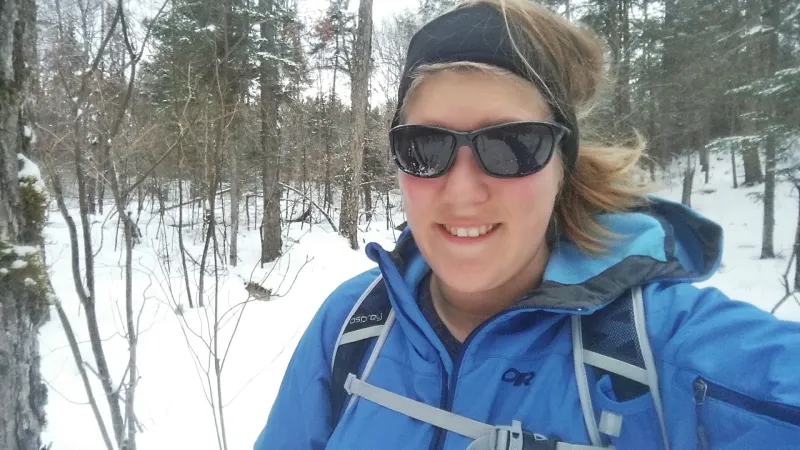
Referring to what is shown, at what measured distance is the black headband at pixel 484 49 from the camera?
994 mm

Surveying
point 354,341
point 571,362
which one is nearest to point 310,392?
point 354,341

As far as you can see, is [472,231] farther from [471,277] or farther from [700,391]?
[700,391]

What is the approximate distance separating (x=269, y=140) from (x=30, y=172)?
9807 millimetres

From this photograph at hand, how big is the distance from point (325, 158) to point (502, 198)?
21731 mm

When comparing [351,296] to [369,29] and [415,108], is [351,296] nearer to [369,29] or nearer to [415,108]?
[415,108]

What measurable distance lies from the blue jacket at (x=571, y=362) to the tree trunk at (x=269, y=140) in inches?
354

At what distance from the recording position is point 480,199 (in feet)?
3.19

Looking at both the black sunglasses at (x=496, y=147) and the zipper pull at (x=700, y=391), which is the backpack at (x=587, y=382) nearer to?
the zipper pull at (x=700, y=391)

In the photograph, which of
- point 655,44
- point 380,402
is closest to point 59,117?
point 380,402

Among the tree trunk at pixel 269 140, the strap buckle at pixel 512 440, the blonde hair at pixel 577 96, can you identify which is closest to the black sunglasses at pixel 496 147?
the blonde hair at pixel 577 96

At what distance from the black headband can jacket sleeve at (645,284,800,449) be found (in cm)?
49

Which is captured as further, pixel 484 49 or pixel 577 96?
pixel 577 96

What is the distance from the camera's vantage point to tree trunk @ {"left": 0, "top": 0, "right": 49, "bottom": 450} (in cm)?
152

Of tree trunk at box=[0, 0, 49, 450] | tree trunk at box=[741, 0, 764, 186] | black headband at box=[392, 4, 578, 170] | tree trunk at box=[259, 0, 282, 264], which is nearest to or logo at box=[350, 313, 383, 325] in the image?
black headband at box=[392, 4, 578, 170]
